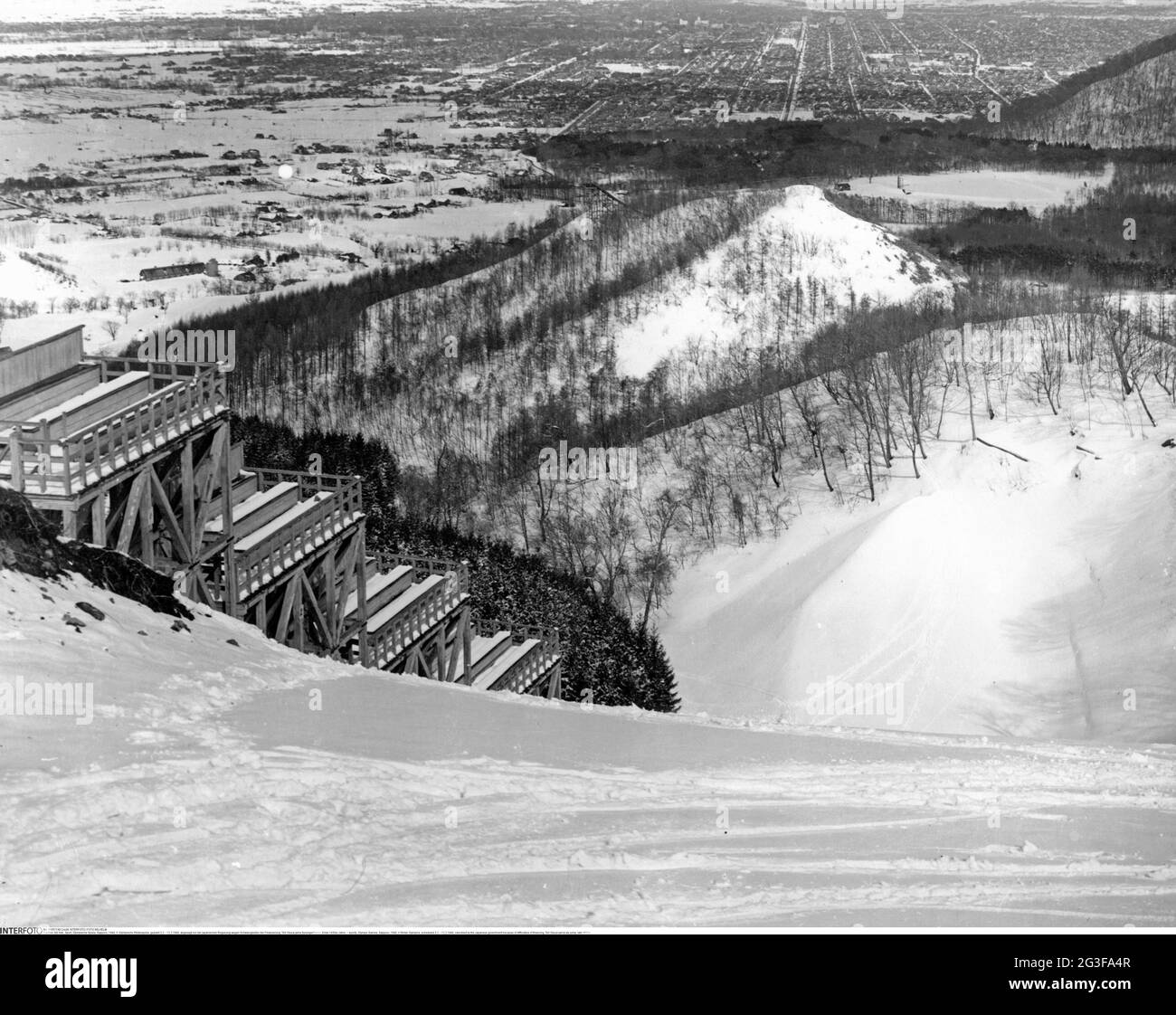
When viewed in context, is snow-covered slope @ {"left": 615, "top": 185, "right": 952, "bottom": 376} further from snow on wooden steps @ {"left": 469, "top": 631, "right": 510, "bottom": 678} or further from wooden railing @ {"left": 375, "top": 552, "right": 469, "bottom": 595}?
wooden railing @ {"left": 375, "top": 552, "right": 469, "bottom": 595}

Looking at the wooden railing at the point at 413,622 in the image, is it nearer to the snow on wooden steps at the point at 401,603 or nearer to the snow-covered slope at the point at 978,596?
the snow on wooden steps at the point at 401,603

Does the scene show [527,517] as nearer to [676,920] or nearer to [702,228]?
[702,228]

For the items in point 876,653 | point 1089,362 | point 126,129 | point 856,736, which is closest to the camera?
point 856,736

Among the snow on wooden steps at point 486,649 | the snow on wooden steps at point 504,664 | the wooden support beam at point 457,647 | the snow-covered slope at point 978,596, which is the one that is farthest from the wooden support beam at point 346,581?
Answer: the snow-covered slope at point 978,596

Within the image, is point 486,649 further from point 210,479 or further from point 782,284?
point 782,284

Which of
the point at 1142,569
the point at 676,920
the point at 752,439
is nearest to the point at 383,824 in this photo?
the point at 676,920

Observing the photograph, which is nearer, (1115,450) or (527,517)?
(1115,450)

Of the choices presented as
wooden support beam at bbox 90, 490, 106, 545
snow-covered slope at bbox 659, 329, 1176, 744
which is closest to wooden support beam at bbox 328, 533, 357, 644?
wooden support beam at bbox 90, 490, 106, 545
